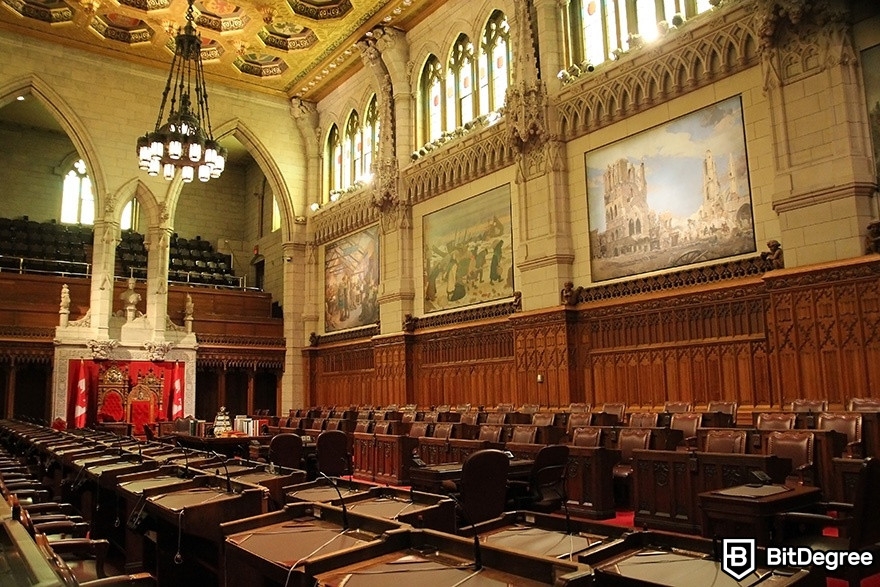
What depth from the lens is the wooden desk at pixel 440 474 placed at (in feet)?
21.2

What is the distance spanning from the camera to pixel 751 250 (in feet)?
34.3

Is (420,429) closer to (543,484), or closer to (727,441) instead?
(543,484)

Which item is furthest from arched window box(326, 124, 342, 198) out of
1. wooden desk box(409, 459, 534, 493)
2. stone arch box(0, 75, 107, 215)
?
wooden desk box(409, 459, 534, 493)

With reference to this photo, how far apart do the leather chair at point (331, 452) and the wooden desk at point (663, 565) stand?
708 cm

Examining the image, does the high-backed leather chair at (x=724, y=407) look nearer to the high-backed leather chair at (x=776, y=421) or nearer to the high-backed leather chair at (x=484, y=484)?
the high-backed leather chair at (x=776, y=421)

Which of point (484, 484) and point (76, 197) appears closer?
point (484, 484)

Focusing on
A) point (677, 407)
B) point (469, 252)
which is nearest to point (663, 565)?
point (677, 407)

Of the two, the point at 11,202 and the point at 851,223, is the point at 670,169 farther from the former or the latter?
the point at 11,202

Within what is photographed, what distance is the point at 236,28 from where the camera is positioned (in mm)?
18406

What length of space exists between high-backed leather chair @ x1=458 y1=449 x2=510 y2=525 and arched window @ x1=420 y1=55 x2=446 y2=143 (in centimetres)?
1303

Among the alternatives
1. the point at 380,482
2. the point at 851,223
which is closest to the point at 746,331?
the point at 851,223

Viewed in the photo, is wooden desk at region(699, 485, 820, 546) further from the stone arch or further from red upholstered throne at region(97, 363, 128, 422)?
the stone arch

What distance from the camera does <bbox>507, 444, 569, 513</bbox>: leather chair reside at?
6664mm

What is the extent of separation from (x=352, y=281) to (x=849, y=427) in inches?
600
